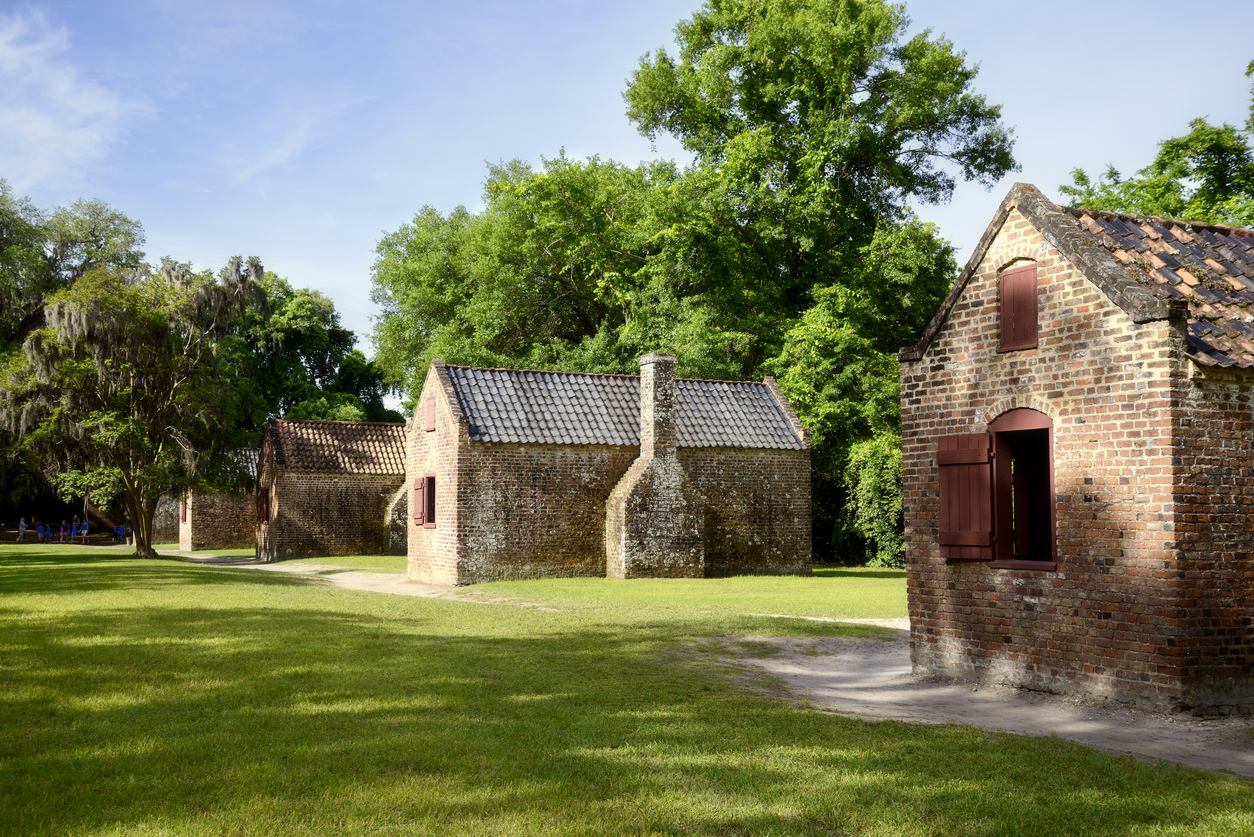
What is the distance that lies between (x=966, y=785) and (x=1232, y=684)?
3953 mm

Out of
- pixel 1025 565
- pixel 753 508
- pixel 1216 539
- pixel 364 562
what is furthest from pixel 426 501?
pixel 1216 539

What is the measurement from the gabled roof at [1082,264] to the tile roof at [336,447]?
28.9 m

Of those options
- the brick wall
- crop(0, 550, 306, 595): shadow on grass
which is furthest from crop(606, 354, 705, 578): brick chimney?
the brick wall

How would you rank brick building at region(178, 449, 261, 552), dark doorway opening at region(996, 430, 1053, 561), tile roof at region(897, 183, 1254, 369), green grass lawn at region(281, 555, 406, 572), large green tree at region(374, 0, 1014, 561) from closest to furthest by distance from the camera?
tile roof at region(897, 183, 1254, 369) → dark doorway opening at region(996, 430, 1053, 561) → green grass lawn at region(281, 555, 406, 572) → large green tree at region(374, 0, 1014, 561) → brick building at region(178, 449, 261, 552)

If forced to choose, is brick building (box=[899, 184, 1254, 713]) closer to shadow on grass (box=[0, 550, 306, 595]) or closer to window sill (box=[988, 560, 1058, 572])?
window sill (box=[988, 560, 1058, 572])

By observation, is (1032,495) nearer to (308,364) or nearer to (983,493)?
(983,493)

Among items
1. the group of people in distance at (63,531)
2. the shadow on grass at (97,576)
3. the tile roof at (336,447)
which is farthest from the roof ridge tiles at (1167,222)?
the group of people in distance at (63,531)

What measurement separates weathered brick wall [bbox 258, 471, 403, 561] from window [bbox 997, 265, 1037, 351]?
29.8 m

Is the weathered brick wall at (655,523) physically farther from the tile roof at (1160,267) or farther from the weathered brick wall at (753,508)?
the tile roof at (1160,267)

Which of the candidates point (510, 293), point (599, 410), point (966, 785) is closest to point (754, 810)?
point (966, 785)

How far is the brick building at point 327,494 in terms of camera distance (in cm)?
3525

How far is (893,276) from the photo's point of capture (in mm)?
34125

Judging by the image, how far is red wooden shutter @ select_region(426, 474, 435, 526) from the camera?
81.6ft

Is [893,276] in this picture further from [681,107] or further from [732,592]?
[732,592]
